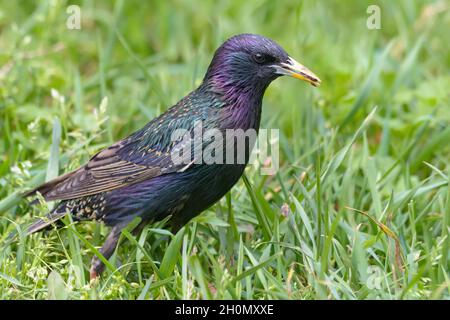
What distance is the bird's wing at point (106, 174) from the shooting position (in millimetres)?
4207

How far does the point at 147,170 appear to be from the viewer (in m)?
4.21

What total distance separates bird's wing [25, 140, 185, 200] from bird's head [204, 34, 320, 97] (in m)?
0.49

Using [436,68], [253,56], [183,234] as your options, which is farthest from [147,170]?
[436,68]

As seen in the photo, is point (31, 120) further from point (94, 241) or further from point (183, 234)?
point (183, 234)

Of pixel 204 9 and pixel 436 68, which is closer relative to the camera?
pixel 436 68

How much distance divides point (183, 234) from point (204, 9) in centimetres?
345

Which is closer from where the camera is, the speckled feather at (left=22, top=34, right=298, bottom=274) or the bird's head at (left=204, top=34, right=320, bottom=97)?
the speckled feather at (left=22, top=34, right=298, bottom=274)

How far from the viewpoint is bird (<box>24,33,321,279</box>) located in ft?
13.4

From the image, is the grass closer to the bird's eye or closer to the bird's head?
the bird's head
